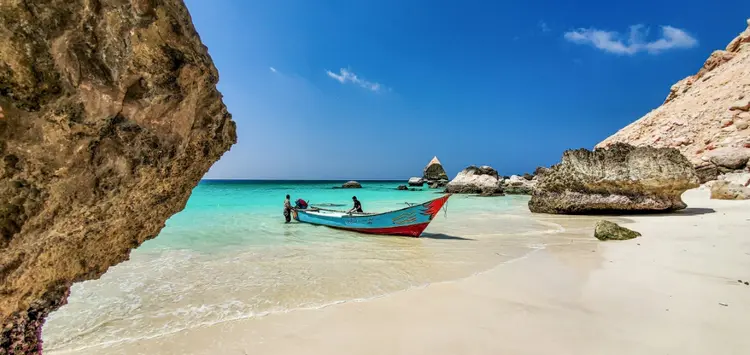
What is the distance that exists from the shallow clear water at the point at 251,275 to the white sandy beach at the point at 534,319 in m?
0.57

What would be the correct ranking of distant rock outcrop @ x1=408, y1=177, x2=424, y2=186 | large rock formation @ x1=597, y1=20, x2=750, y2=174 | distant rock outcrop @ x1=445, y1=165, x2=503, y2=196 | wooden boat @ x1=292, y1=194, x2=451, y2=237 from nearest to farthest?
wooden boat @ x1=292, y1=194, x2=451, y2=237, large rock formation @ x1=597, y1=20, x2=750, y2=174, distant rock outcrop @ x1=445, y1=165, x2=503, y2=196, distant rock outcrop @ x1=408, y1=177, x2=424, y2=186

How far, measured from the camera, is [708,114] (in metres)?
27.5

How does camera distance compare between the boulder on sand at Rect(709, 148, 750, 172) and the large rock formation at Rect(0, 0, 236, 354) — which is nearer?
the large rock formation at Rect(0, 0, 236, 354)

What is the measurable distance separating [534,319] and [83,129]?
457cm

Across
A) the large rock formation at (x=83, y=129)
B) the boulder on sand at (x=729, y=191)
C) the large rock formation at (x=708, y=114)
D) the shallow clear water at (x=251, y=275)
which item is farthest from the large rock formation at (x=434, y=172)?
the large rock formation at (x=83, y=129)

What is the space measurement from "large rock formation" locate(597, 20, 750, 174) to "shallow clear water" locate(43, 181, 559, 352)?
861 inches

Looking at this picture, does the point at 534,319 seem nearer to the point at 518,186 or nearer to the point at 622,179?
the point at 622,179

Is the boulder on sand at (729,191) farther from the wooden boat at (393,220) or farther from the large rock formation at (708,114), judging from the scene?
the wooden boat at (393,220)

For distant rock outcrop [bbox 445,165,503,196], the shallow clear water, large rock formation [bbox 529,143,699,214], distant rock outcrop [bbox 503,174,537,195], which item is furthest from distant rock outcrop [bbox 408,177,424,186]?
the shallow clear water

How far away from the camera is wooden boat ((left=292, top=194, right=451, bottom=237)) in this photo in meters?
10.8

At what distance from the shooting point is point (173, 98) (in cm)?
202

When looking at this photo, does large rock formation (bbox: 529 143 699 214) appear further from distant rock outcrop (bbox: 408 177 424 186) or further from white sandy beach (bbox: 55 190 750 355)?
distant rock outcrop (bbox: 408 177 424 186)

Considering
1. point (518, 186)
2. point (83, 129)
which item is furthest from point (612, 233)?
point (518, 186)

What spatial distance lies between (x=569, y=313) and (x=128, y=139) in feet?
16.0
